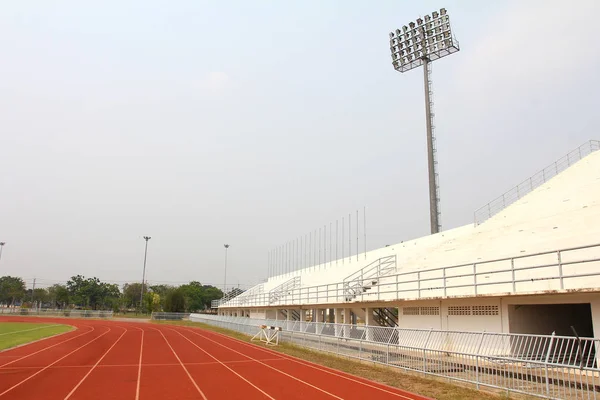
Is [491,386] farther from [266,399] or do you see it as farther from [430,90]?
[430,90]

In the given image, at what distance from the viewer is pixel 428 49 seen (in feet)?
146

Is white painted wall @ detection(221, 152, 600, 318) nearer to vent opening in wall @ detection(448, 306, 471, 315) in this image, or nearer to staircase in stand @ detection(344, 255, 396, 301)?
vent opening in wall @ detection(448, 306, 471, 315)

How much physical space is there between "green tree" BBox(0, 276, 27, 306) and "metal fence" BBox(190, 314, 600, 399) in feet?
350

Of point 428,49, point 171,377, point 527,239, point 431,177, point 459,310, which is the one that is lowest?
point 171,377

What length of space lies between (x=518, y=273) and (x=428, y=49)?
33.7 m

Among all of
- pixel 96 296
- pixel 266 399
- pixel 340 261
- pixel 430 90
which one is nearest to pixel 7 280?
pixel 96 296

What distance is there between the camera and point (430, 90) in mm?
43781

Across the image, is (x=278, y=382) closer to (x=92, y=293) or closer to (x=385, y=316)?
(x=385, y=316)

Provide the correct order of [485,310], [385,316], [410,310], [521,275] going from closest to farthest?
[521,275] < [485,310] < [410,310] < [385,316]

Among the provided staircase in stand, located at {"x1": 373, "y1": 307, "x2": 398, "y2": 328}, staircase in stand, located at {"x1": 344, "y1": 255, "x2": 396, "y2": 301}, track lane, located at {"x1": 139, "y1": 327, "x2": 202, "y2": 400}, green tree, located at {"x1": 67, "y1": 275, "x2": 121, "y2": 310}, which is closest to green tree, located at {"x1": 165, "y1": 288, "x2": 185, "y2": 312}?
green tree, located at {"x1": 67, "y1": 275, "x2": 121, "y2": 310}

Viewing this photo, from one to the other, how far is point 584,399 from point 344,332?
12.3 m

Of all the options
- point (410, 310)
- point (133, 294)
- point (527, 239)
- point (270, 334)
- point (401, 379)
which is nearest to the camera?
point (401, 379)

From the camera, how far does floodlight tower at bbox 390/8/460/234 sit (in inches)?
1620

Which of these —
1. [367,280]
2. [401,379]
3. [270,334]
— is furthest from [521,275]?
[270,334]
